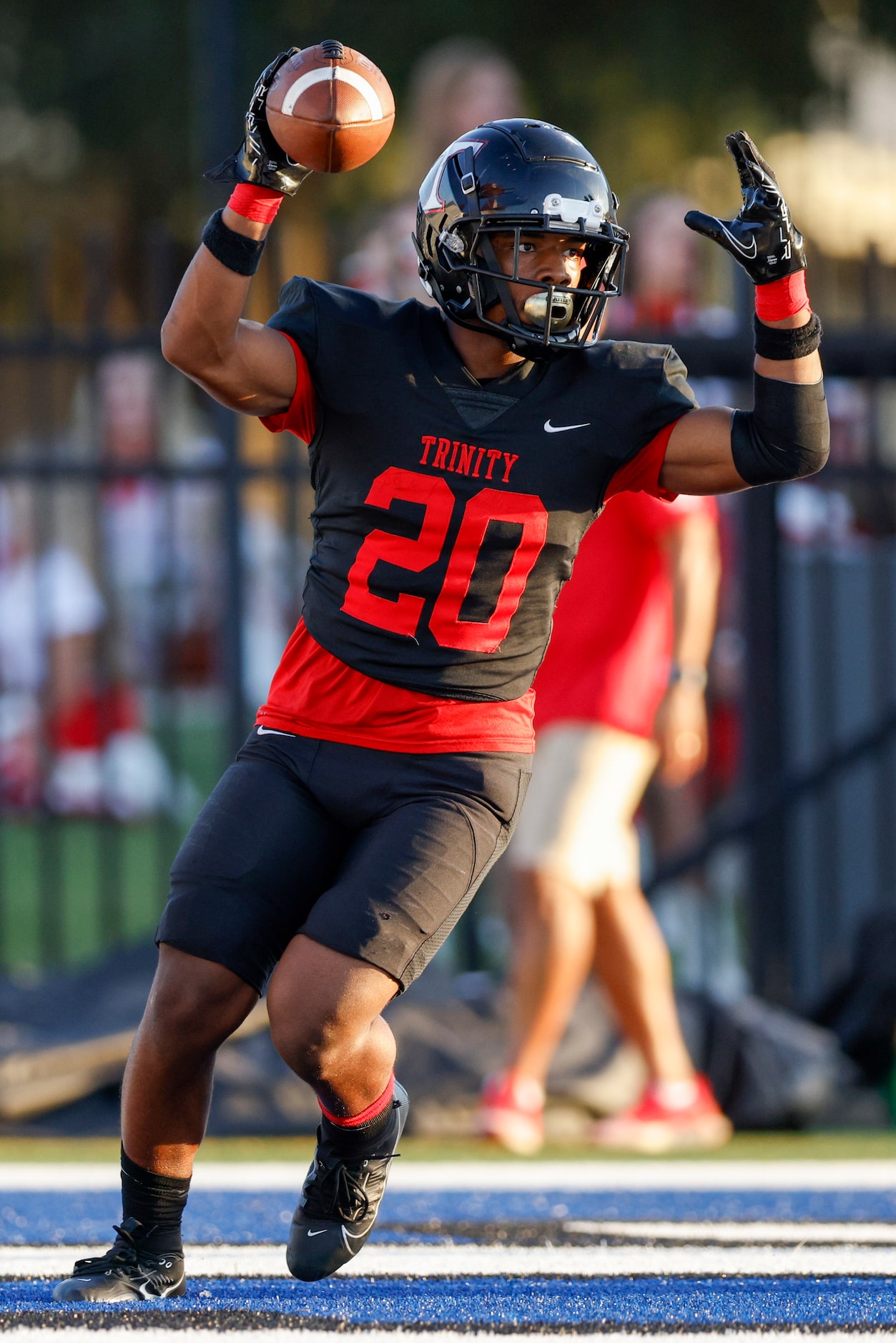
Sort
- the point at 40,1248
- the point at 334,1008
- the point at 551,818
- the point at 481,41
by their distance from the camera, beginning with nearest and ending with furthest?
the point at 334,1008
the point at 40,1248
the point at 551,818
the point at 481,41

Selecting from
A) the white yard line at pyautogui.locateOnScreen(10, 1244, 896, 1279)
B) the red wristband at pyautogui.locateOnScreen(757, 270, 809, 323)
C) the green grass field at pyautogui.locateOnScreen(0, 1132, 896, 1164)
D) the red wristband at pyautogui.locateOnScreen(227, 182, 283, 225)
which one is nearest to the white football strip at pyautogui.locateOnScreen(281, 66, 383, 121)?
the red wristband at pyautogui.locateOnScreen(227, 182, 283, 225)

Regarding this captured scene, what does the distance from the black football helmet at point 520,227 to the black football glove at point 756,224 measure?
0.72 feet

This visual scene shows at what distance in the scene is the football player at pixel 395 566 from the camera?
10.6ft

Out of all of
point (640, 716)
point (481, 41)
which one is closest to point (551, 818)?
point (640, 716)

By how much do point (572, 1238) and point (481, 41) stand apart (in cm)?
1470

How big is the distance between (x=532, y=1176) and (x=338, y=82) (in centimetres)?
299

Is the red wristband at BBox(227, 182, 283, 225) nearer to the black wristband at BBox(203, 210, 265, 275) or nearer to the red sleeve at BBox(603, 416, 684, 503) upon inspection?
the black wristband at BBox(203, 210, 265, 275)

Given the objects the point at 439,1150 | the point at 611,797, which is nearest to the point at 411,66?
the point at 611,797

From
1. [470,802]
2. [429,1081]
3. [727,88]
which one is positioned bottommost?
[429,1081]

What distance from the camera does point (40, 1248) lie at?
149 inches

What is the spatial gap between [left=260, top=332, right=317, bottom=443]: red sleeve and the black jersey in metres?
0.02

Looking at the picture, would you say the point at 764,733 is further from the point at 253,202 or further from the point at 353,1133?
the point at 253,202

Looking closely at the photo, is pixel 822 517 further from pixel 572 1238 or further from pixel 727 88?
pixel 727 88

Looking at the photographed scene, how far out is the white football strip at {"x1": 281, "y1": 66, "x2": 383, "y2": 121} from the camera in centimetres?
321
